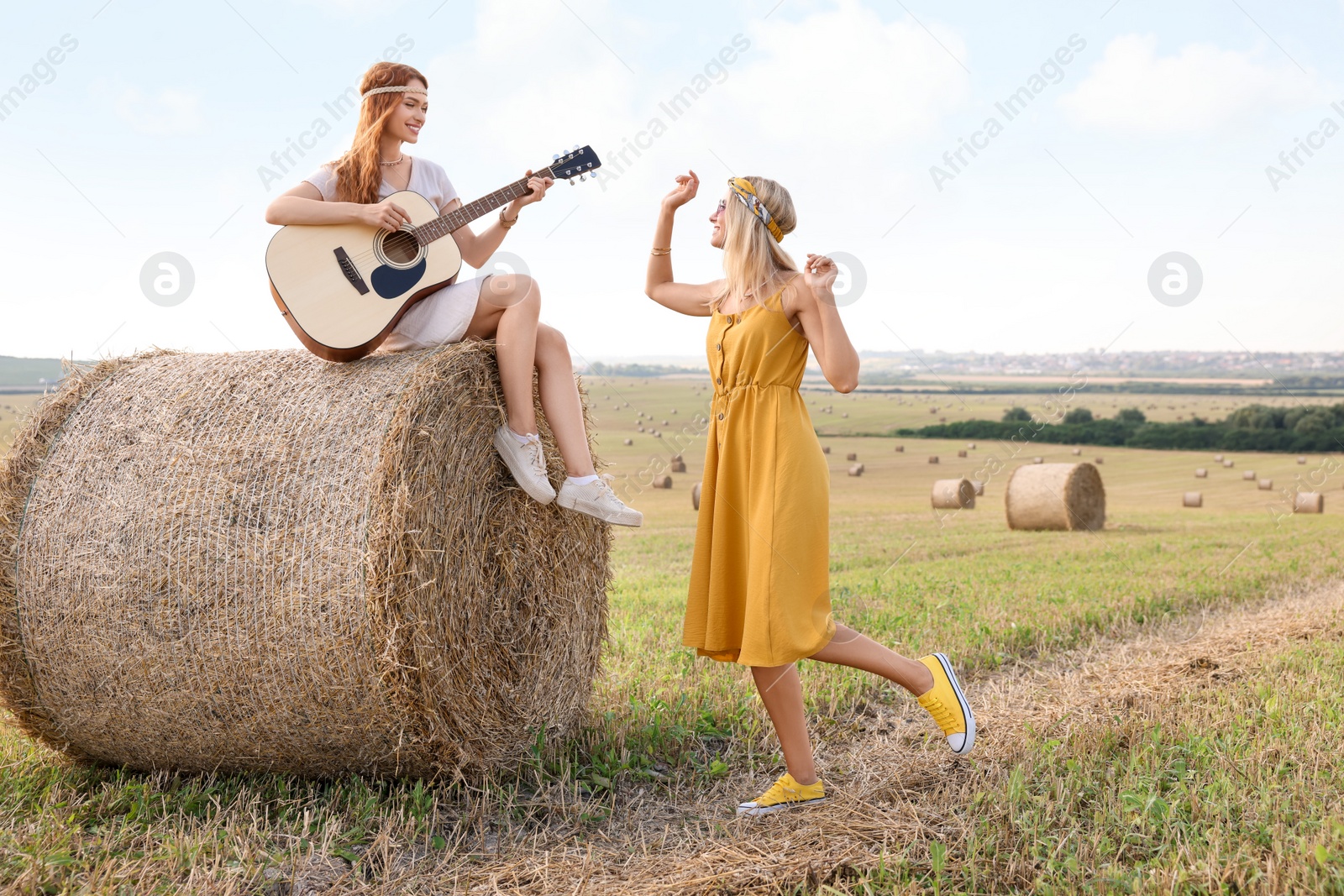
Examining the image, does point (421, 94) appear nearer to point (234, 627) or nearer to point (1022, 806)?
point (234, 627)

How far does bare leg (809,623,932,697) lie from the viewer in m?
3.83

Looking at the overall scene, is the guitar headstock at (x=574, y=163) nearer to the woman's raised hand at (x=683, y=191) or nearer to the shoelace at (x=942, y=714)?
the woman's raised hand at (x=683, y=191)

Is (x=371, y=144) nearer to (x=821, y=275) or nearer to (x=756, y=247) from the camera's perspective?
(x=756, y=247)

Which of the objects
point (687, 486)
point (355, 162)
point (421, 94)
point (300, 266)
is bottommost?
point (687, 486)

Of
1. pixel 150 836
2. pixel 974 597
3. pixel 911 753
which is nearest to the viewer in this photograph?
pixel 150 836

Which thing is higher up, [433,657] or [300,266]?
[300,266]

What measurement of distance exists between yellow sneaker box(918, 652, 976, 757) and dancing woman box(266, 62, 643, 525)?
142cm

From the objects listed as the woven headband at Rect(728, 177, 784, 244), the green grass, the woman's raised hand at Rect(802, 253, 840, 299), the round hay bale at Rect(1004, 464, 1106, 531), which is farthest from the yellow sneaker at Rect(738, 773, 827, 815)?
the round hay bale at Rect(1004, 464, 1106, 531)

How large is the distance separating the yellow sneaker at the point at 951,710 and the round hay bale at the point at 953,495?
1506 centimetres

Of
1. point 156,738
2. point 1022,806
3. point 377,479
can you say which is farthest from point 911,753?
point 156,738

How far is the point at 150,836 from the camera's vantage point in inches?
140

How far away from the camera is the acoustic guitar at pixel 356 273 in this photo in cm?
397

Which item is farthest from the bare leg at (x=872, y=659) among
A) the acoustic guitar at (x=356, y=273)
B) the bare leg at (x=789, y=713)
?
the acoustic guitar at (x=356, y=273)

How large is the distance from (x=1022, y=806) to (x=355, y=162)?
370 centimetres
